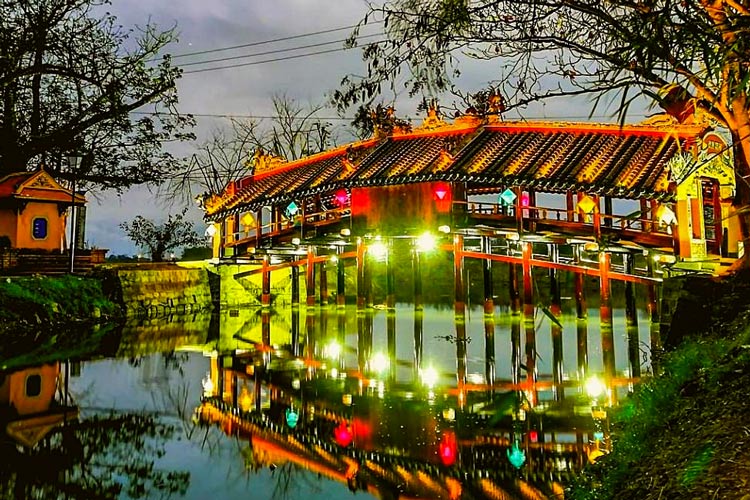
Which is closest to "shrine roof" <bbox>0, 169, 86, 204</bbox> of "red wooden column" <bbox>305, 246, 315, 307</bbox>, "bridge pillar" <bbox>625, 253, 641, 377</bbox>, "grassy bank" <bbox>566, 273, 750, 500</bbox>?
"red wooden column" <bbox>305, 246, 315, 307</bbox>

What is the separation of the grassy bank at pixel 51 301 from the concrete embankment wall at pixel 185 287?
0.80 m

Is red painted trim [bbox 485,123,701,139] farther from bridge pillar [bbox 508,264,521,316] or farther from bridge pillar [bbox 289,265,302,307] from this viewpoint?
bridge pillar [bbox 289,265,302,307]

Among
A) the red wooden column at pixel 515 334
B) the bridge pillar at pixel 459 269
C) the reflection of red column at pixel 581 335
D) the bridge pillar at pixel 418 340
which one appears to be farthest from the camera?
the bridge pillar at pixel 459 269

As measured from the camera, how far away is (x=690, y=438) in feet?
10.1

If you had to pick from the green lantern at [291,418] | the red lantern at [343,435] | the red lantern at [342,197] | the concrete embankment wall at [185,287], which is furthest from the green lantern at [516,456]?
the red lantern at [342,197]

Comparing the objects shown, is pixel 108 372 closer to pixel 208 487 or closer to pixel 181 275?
pixel 208 487

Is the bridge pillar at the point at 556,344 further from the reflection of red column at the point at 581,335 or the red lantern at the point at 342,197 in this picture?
the red lantern at the point at 342,197

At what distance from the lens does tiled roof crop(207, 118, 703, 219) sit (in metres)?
13.7

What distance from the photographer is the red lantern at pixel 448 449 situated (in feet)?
17.3

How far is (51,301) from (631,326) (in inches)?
594

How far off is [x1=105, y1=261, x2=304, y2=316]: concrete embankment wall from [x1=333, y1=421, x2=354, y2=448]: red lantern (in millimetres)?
13617

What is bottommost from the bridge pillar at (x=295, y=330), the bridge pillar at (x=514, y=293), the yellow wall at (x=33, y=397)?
the yellow wall at (x=33, y=397)

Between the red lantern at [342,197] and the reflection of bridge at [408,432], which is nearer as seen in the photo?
the reflection of bridge at [408,432]

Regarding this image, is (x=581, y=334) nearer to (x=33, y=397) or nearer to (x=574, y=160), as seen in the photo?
(x=574, y=160)
